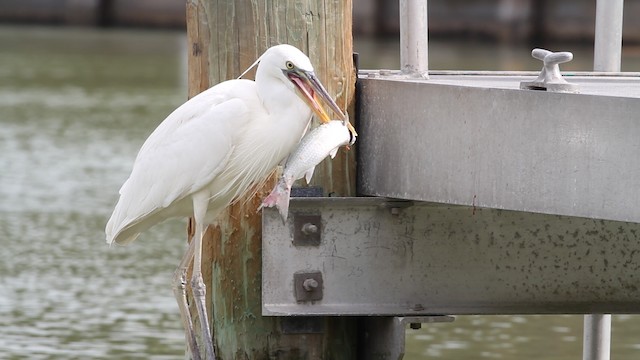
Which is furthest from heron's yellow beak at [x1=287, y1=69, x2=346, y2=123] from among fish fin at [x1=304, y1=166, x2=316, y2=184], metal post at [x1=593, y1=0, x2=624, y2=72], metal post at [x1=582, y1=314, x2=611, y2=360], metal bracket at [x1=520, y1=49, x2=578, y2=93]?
metal post at [x1=582, y1=314, x2=611, y2=360]

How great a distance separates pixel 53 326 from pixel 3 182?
6.22 m

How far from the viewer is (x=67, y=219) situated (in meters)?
12.6

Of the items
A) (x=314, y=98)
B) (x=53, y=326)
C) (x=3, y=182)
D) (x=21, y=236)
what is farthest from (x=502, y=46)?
(x=314, y=98)

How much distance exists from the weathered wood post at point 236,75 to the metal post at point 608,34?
4.42 feet

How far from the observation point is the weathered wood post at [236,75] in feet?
19.2

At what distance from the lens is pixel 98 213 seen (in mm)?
12898

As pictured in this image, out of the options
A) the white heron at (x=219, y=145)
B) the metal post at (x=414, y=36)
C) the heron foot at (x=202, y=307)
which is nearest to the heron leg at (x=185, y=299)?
the white heron at (x=219, y=145)

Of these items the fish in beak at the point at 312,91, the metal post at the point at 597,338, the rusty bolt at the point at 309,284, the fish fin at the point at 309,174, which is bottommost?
the metal post at the point at 597,338

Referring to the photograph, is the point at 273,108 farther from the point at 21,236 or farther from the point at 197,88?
the point at 21,236

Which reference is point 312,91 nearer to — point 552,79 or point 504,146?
point 504,146

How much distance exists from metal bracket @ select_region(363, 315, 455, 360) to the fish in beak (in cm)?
100

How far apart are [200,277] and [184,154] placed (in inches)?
18.8

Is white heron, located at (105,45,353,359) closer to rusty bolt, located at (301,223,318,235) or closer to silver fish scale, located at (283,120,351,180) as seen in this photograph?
silver fish scale, located at (283,120,351,180)

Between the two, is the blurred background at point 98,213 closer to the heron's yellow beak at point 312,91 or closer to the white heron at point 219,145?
the white heron at point 219,145
